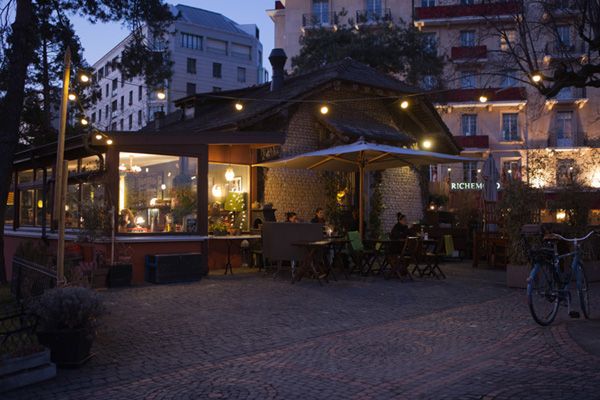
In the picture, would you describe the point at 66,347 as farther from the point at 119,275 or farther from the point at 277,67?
the point at 277,67

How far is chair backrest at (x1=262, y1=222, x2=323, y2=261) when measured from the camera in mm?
11430

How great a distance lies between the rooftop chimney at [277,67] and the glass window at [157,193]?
25.3ft

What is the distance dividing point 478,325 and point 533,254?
111 centimetres

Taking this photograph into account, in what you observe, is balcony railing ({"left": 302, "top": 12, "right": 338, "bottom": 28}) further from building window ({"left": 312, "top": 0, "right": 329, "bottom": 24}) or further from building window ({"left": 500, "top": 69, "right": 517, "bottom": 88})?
building window ({"left": 500, "top": 69, "right": 517, "bottom": 88})

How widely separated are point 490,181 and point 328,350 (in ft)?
36.0

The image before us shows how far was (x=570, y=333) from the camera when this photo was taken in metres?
6.70

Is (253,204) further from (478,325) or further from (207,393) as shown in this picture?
(207,393)

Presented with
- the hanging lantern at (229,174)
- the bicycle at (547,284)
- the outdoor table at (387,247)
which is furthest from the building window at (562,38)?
the hanging lantern at (229,174)

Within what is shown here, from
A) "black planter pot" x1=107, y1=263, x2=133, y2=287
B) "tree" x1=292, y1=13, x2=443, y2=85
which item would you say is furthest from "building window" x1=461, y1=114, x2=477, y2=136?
"black planter pot" x1=107, y1=263, x2=133, y2=287

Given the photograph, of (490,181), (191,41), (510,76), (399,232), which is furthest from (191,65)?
(510,76)

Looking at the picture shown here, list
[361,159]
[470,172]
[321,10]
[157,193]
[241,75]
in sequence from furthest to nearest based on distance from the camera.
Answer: [241,75] < [321,10] < [470,172] < [361,159] < [157,193]

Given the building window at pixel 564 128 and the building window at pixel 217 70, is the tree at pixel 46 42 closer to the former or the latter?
the building window at pixel 564 128

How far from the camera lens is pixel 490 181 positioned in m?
15.7

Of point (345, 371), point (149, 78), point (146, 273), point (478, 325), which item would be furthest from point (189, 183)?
point (345, 371)
